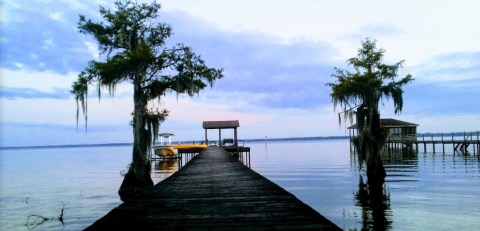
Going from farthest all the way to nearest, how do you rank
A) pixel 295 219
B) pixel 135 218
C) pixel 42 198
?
pixel 42 198 → pixel 135 218 → pixel 295 219

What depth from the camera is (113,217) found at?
611 cm

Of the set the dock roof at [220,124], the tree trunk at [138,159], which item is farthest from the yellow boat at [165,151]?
the tree trunk at [138,159]

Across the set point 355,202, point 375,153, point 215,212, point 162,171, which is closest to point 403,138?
point 162,171

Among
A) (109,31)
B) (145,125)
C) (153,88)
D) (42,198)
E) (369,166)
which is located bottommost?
(42,198)

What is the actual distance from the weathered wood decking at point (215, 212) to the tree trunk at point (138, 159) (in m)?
13.2

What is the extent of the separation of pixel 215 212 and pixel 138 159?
16906 mm

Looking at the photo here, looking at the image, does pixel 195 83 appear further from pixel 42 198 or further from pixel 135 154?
pixel 42 198

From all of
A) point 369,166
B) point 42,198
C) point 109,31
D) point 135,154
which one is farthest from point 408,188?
point 42,198

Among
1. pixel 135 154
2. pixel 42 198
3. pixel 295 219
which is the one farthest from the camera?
pixel 42 198

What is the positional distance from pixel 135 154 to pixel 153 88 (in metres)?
4.06

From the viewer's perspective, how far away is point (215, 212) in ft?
21.4

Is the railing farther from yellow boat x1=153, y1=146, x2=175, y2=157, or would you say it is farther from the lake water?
yellow boat x1=153, y1=146, x2=175, y2=157

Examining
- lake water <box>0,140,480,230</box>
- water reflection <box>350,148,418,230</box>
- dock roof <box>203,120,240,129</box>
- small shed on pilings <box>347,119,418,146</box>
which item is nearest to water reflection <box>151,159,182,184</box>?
lake water <box>0,140,480,230</box>

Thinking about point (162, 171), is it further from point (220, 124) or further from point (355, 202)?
point (355, 202)
